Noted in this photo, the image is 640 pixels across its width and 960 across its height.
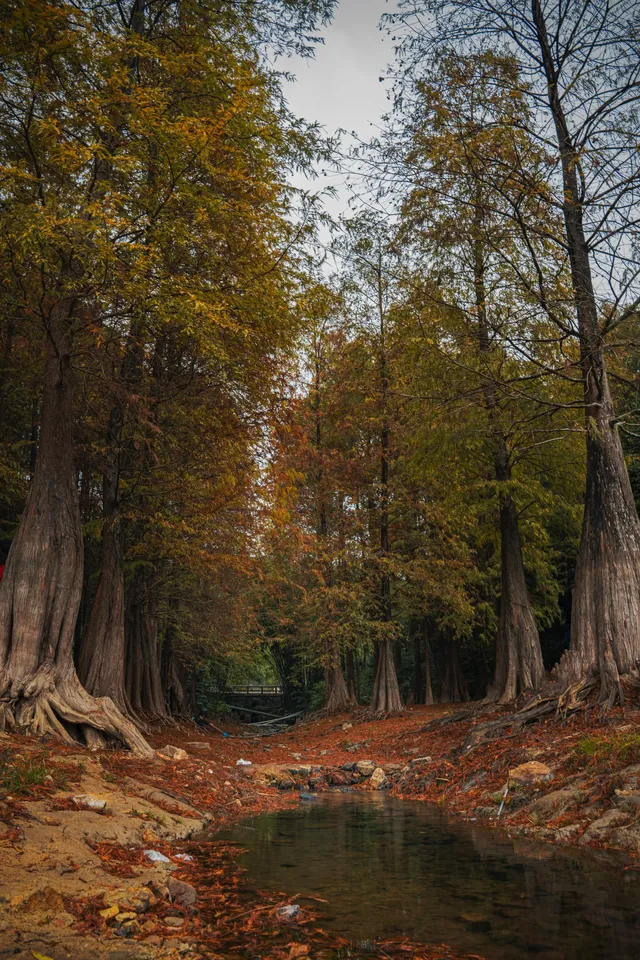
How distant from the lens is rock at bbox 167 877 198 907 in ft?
16.2

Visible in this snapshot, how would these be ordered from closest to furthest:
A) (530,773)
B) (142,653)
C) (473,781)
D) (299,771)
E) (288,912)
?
(288,912)
(530,773)
(473,781)
(299,771)
(142,653)

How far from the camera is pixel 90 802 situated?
6871mm

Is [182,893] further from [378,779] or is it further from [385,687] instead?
[385,687]

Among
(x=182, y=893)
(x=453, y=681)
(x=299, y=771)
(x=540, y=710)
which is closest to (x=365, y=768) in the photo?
(x=299, y=771)

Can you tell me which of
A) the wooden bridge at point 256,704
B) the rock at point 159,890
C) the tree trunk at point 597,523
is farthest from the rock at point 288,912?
the wooden bridge at point 256,704

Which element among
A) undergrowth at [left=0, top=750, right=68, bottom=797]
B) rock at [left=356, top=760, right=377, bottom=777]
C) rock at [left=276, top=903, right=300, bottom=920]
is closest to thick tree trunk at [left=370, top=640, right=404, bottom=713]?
rock at [left=356, top=760, right=377, bottom=777]

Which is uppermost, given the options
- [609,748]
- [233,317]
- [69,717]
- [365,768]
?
[233,317]

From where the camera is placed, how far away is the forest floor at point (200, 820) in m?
4.12

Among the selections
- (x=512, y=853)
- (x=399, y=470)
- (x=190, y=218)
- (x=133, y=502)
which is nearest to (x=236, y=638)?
(x=399, y=470)

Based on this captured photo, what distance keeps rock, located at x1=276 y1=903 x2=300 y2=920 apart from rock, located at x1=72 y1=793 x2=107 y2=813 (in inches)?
113

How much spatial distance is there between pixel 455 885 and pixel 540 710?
20.6 feet

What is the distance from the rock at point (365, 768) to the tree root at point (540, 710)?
2644mm

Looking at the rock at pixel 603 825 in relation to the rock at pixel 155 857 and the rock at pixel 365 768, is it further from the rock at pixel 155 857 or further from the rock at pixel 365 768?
the rock at pixel 365 768

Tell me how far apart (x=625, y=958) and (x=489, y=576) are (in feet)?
70.3
